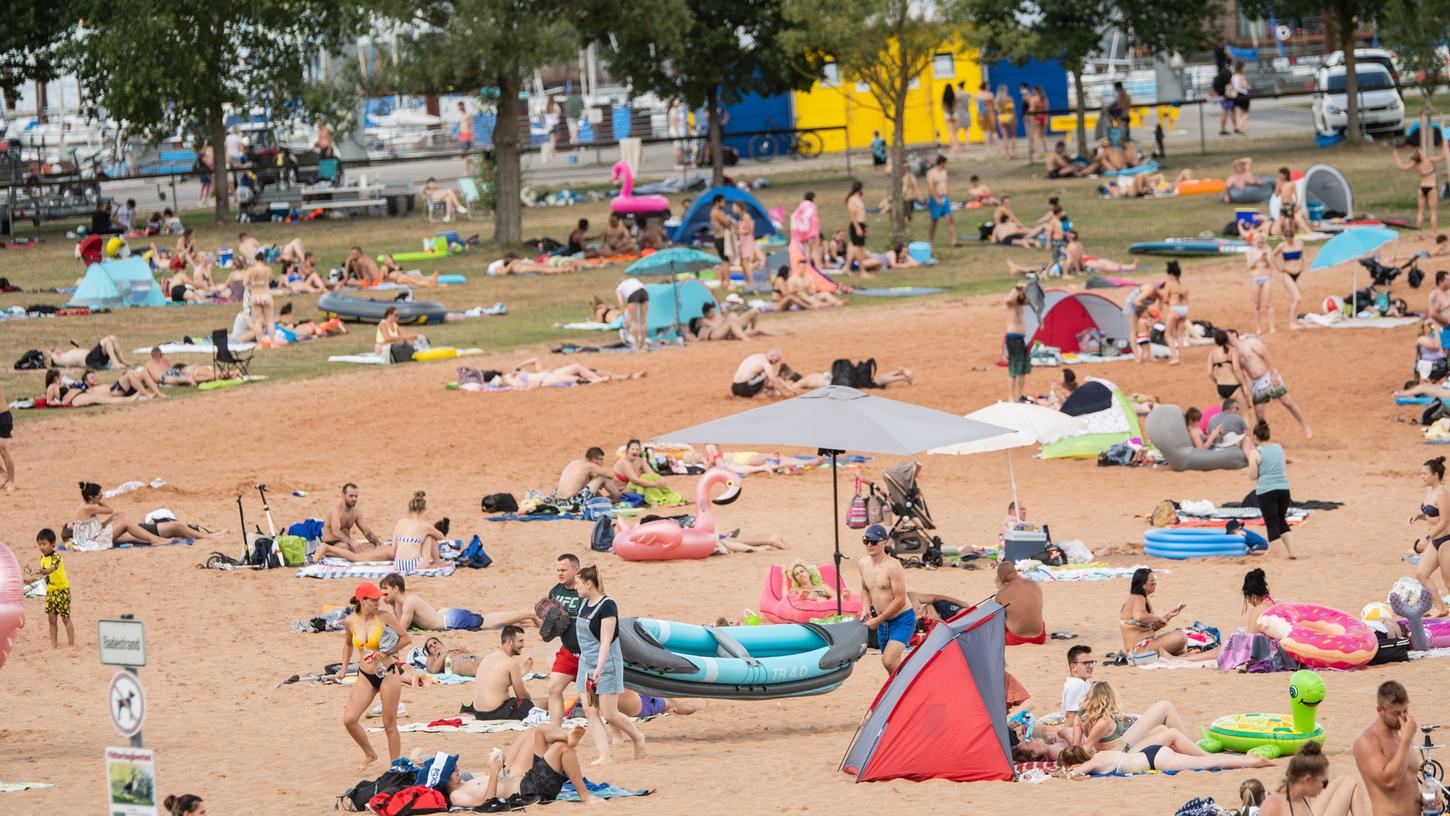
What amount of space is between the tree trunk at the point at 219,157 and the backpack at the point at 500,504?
80.7ft

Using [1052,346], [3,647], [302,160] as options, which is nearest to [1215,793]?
[3,647]

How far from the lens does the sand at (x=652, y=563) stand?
1180 centimetres

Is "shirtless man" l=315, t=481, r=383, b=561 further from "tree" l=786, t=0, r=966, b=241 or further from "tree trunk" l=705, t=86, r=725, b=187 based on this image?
"tree trunk" l=705, t=86, r=725, b=187

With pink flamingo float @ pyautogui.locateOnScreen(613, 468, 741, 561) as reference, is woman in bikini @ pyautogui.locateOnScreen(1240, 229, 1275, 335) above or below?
above

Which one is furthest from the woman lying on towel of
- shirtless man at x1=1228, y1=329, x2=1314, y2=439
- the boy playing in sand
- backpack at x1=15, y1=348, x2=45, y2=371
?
backpack at x1=15, y1=348, x2=45, y2=371

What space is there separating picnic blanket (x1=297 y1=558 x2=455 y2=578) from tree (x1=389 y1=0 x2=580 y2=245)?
18726 mm

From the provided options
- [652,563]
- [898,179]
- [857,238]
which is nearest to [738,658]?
[652,563]

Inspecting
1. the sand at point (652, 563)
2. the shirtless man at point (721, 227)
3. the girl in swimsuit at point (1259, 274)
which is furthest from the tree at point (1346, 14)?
the girl in swimsuit at point (1259, 274)

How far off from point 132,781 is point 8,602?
4.61 meters

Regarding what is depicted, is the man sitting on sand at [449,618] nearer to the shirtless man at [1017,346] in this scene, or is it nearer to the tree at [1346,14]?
the shirtless man at [1017,346]

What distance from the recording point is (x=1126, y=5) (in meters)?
43.2

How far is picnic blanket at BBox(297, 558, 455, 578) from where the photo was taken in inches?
699

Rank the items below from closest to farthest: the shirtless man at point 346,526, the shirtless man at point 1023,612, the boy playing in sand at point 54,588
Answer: the shirtless man at point 1023,612 → the boy playing in sand at point 54,588 → the shirtless man at point 346,526

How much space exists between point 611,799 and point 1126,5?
116 feet
